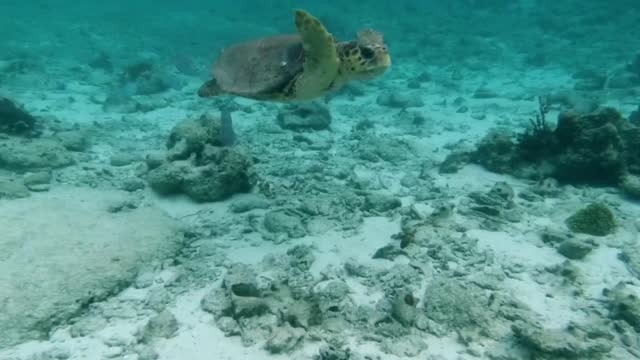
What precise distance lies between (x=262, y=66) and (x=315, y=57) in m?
0.86

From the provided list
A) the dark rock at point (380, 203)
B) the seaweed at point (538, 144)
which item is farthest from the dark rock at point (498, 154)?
the dark rock at point (380, 203)

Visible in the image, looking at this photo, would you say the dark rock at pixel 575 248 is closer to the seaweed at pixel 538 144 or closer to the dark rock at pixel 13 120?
the seaweed at pixel 538 144

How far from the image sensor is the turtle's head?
13.9 feet

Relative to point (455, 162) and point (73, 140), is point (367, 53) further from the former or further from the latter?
point (73, 140)

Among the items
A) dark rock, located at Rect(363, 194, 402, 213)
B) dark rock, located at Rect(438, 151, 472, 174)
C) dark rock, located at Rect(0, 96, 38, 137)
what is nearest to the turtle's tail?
dark rock, located at Rect(363, 194, 402, 213)

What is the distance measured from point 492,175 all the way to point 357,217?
290 cm

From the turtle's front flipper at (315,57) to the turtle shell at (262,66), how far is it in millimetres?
→ 172

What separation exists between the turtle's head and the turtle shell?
466 millimetres

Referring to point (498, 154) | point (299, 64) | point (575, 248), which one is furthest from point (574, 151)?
point (299, 64)

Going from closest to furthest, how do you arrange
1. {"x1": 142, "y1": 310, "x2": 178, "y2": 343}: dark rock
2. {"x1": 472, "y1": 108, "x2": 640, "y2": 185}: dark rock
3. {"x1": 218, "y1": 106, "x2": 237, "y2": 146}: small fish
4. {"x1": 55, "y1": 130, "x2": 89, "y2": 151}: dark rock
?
{"x1": 142, "y1": 310, "x2": 178, "y2": 343}: dark rock < {"x1": 472, "y1": 108, "x2": 640, "y2": 185}: dark rock < {"x1": 218, "y1": 106, "x2": 237, "y2": 146}: small fish < {"x1": 55, "y1": 130, "x2": 89, "y2": 151}: dark rock

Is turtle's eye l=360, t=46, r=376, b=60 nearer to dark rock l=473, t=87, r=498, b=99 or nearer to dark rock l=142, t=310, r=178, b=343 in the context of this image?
dark rock l=142, t=310, r=178, b=343

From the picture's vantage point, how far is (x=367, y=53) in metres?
4.23

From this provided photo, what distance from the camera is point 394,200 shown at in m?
6.52

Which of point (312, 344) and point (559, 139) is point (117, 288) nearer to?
point (312, 344)
